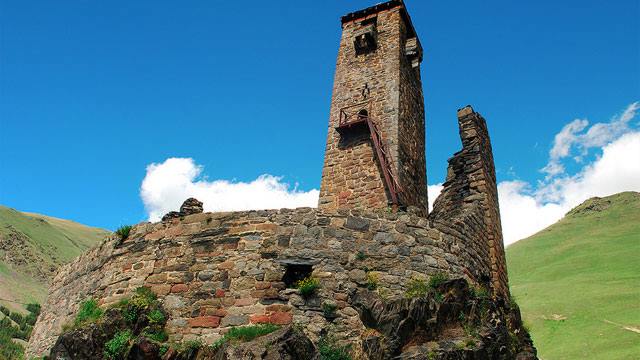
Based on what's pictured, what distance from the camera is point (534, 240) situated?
52.7 meters

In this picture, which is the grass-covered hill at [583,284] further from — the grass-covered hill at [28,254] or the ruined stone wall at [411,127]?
the grass-covered hill at [28,254]

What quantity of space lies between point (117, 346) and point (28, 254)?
47.3 meters

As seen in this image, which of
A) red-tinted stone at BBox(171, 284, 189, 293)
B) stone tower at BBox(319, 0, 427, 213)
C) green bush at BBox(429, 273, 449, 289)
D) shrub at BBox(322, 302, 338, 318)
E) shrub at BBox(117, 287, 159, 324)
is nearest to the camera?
shrub at BBox(322, 302, 338, 318)

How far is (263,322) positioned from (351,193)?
8903 mm

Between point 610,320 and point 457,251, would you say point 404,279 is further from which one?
point 610,320

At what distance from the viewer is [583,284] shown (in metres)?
31.6

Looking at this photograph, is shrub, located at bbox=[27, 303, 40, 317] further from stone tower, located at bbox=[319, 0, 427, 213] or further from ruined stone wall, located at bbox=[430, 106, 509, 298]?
ruined stone wall, located at bbox=[430, 106, 509, 298]

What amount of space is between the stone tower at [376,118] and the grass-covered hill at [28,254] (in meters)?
25.8

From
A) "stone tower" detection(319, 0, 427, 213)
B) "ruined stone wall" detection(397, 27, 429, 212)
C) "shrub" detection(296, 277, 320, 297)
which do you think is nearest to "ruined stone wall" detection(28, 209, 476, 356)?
"shrub" detection(296, 277, 320, 297)

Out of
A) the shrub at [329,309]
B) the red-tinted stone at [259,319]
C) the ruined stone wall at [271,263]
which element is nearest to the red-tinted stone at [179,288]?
→ the ruined stone wall at [271,263]

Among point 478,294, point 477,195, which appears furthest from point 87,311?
point 477,195

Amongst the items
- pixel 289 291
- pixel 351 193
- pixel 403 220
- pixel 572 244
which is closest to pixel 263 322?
pixel 289 291

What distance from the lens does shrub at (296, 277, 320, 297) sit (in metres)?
8.50

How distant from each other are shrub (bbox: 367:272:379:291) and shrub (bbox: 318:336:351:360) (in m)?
1.15
